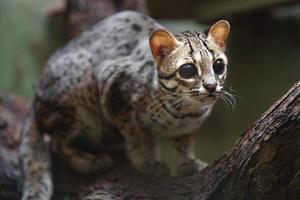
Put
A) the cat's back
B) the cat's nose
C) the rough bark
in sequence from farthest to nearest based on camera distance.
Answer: the cat's back < the cat's nose < the rough bark

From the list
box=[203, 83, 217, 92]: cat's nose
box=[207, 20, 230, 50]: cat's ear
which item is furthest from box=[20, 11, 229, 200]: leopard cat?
box=[203, 83, 217, 92]: cat's nose

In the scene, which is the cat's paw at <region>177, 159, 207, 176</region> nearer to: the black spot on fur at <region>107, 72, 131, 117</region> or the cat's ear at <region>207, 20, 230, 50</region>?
the black spot on fur at <region>107, 72, 131, 117</region>

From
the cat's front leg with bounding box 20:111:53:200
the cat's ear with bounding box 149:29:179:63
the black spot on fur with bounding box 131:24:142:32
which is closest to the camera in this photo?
the cat's ear with bounding box 149:29:179:63

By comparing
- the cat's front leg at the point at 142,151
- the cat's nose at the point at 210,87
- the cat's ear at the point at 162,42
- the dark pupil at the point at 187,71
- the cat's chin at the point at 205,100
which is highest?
the cat's ear at the point at 162,42

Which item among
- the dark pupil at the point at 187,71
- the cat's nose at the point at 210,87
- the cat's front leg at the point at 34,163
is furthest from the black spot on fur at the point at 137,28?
the cat's nose at the point at 210,87

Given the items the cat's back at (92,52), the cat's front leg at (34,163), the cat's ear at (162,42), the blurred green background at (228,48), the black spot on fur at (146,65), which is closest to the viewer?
the cat's ear at (162,42)

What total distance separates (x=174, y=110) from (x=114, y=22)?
2.96 ft

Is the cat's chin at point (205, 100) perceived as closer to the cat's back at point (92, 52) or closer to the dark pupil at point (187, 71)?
the dark pupil at point (187, 71)

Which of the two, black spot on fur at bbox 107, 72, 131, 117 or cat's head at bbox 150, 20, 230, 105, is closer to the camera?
cat's head at bbox 150, 20, 230, 105

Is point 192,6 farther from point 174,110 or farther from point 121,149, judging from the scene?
point 174,110

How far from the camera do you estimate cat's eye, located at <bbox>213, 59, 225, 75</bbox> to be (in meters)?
2.41

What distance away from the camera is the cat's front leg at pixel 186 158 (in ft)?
9.73

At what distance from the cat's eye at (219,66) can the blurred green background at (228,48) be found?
2.04m

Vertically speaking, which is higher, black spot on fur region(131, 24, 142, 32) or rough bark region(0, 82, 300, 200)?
black spot on fur region(131, 24, 142, 32)
